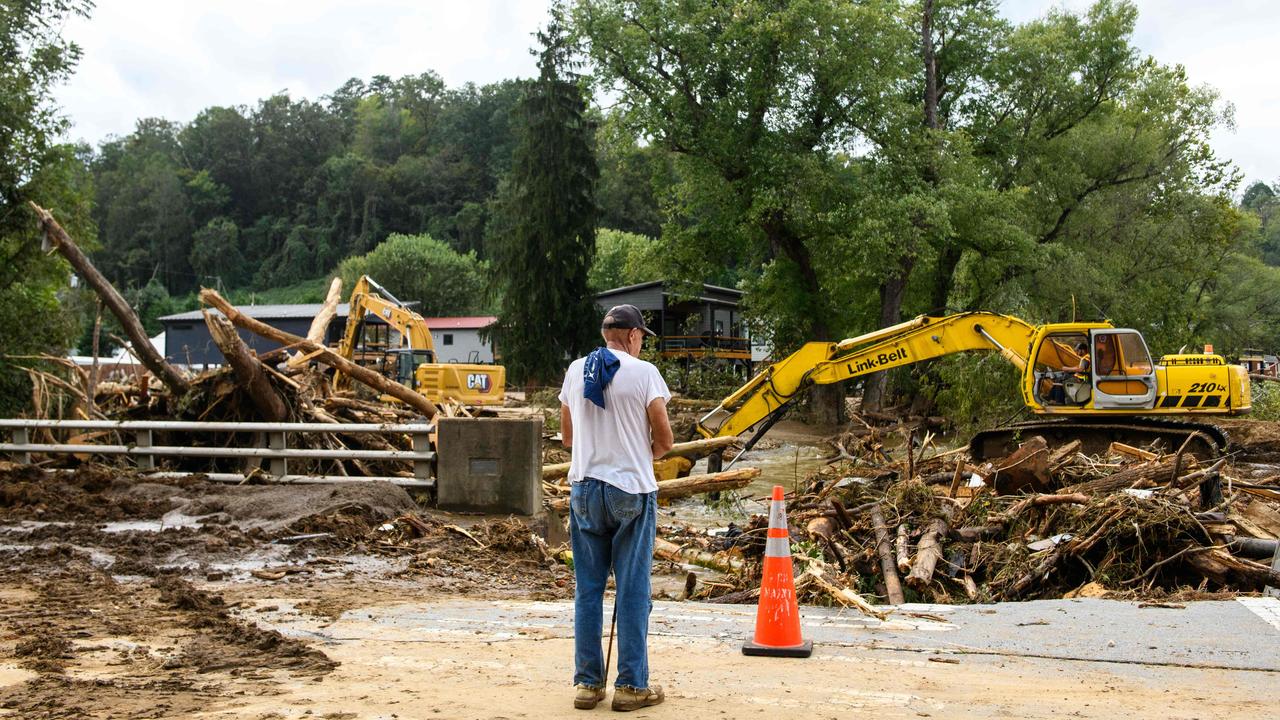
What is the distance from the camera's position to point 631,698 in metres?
5.23

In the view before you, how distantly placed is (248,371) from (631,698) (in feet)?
33.3

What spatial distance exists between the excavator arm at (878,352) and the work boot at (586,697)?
1318 centimetres

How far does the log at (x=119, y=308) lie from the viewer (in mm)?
14422

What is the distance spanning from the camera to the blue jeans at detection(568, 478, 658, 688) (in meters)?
5.36

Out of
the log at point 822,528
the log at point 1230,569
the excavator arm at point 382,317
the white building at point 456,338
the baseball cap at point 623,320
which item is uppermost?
the white building at point 456,338

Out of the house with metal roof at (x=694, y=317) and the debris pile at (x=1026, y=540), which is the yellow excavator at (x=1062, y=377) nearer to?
the debris pile at (x=1026, y=540)

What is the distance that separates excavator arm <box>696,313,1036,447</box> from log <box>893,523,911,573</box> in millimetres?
8116

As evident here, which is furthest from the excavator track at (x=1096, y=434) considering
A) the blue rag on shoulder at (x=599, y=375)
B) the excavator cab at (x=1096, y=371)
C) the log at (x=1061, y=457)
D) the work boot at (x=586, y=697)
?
the work boot at (x=586, y=697)

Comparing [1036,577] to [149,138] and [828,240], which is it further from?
[149,138]

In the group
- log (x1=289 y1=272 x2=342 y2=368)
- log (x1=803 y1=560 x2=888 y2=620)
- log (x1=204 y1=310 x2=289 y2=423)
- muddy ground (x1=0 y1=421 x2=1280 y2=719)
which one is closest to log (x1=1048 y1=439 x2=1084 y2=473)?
log (x1=803 y1=560 x2=888 y2=620)

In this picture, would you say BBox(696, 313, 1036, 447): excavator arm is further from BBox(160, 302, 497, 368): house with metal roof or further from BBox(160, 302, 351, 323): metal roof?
BBox(160, 302, 351, 323): metal roof

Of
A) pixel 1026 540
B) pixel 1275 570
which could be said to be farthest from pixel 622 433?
pixel 1026 540

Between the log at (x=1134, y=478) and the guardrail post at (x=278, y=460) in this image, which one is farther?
the guardrail post at (x=278, y=460)

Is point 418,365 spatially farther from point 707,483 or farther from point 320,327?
point 707,483
